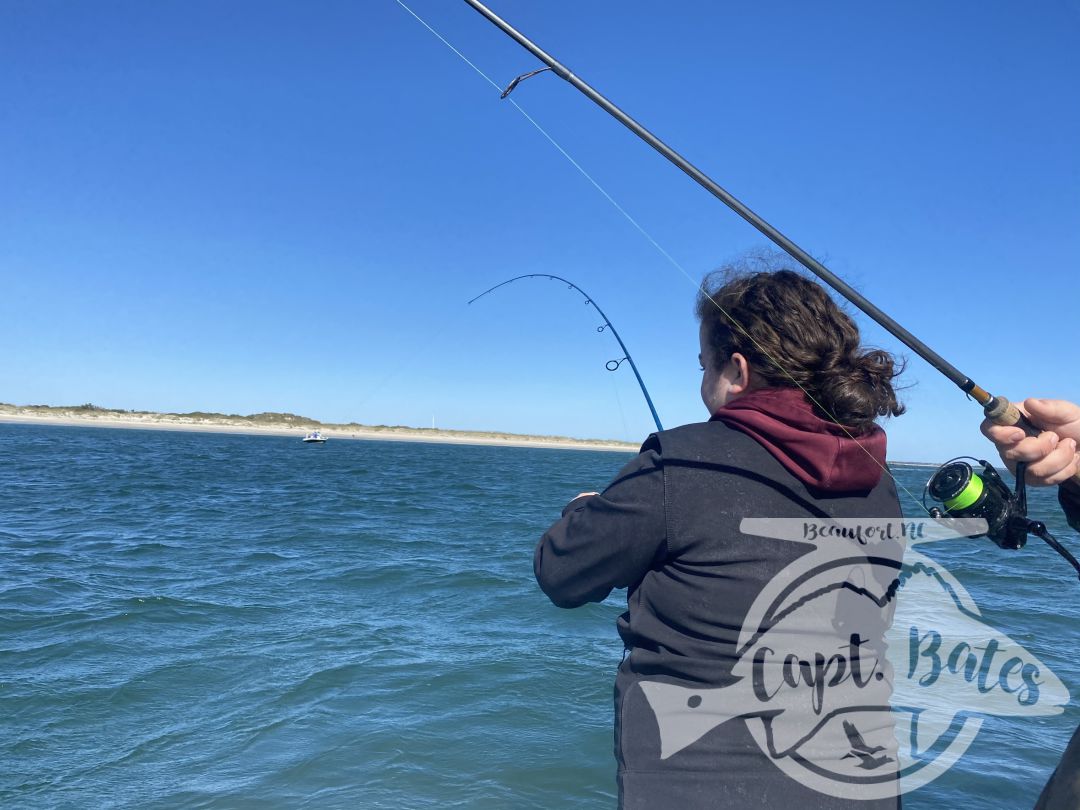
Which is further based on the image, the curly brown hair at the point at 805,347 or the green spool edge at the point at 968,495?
the green spool edge at the point at 968,495

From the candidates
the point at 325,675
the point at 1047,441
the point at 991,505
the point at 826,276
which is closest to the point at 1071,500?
the point at 991,505

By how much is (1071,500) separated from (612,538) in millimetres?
1291

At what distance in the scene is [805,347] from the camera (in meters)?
1.66

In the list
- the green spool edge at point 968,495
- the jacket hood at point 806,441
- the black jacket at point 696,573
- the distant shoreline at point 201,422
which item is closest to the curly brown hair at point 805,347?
the jacket hood at point 806,441

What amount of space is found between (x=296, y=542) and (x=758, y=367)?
10.9 metres

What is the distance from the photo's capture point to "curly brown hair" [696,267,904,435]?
1.64 meters

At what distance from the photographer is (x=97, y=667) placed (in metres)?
5.63

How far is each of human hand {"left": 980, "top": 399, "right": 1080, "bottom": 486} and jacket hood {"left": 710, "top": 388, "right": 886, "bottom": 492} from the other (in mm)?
332

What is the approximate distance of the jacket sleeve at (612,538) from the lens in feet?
4.83

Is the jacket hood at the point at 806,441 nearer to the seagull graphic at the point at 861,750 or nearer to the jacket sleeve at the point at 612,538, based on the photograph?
the jacket sleeve at the point at 612,538

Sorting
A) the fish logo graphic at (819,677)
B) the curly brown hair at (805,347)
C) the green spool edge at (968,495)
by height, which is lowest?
the fish logo graphic at (819,677)

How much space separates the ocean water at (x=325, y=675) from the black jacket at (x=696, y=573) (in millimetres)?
2758

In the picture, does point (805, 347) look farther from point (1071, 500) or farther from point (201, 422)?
point (201, 422)

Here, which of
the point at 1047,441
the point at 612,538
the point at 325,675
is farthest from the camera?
the point at 325,675
